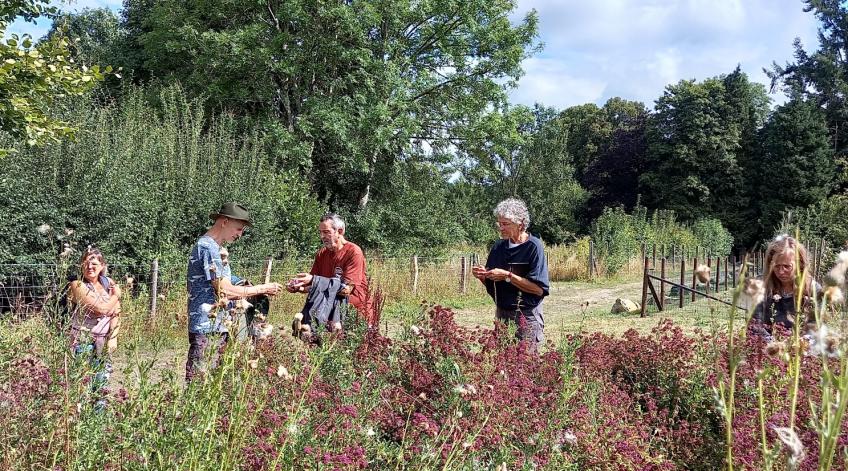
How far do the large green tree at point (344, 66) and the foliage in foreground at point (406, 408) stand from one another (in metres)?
15.3

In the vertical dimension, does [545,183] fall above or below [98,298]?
above

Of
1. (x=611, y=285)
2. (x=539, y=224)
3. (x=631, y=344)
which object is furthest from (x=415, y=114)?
(x=539, y=224)

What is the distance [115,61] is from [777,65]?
45.1 meters

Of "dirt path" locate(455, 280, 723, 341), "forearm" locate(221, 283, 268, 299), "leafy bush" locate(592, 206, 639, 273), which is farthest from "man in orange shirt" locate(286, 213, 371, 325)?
"leafy bush" locate(592, 206, 639, 273)

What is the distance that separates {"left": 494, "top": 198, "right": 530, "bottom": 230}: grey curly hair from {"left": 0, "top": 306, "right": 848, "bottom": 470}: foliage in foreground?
817 millimetres

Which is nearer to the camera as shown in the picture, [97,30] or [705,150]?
[97,30]

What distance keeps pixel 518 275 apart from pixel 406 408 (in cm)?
154

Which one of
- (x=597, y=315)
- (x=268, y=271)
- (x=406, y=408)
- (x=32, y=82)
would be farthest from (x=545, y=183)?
(x=406, y=408)

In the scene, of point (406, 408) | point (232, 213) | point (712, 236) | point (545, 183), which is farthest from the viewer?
point (545, 183)

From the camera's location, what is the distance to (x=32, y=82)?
616cm

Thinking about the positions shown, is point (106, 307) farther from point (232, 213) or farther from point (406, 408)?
point (406, 408)

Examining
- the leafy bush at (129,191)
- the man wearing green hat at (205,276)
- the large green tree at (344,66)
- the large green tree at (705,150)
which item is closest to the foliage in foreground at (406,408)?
the man wearing green hat at (205,276)

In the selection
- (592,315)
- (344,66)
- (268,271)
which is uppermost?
(344,66)

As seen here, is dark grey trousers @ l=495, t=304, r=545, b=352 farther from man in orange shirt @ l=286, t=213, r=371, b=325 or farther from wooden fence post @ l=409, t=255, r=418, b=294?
wooden fence post @ l=409, t=255, r=418, b=294
